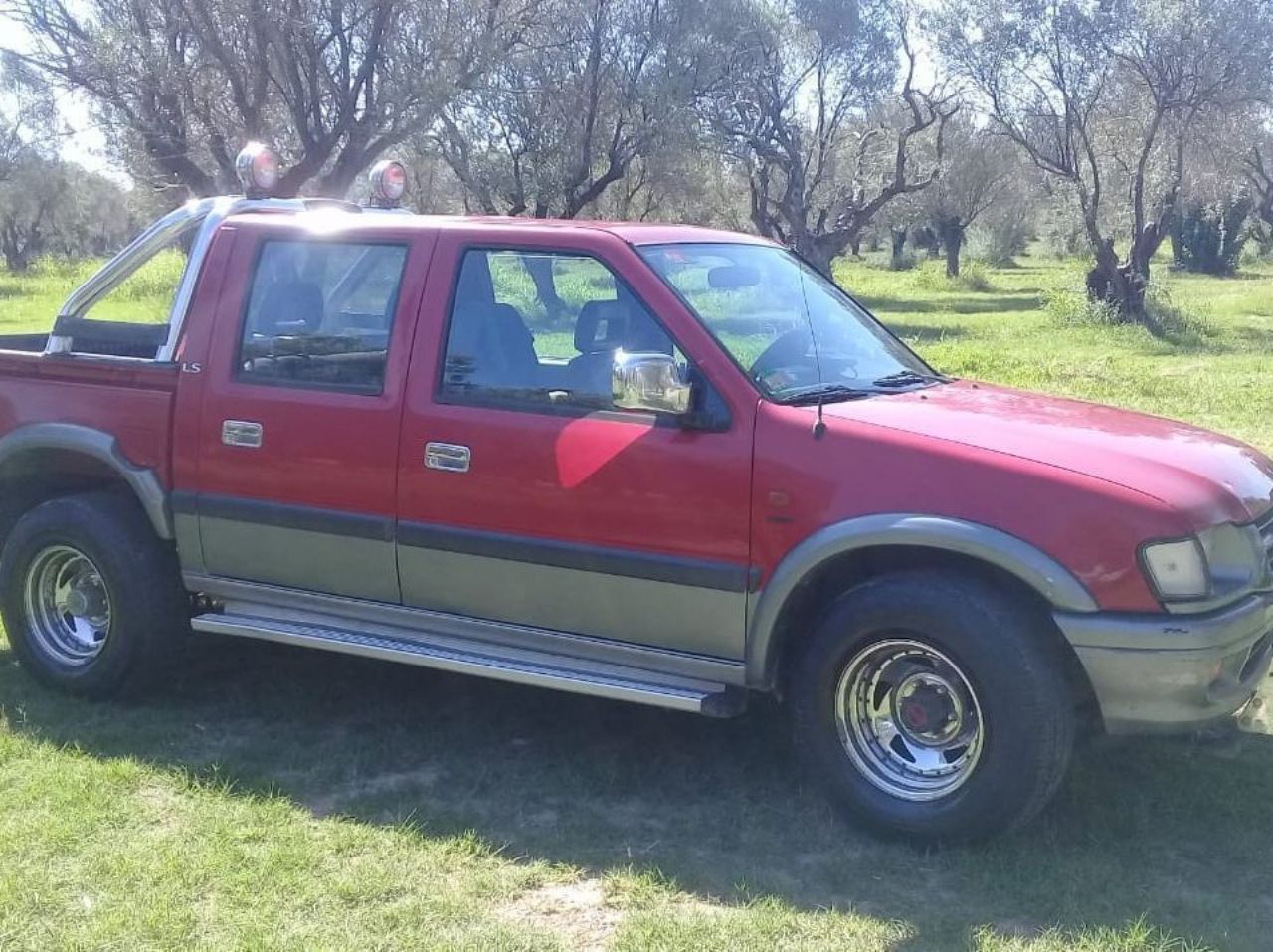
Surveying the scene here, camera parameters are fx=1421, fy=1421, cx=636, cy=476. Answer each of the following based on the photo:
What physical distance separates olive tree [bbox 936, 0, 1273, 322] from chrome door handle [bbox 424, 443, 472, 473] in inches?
804

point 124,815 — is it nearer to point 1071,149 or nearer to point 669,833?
point 669,833

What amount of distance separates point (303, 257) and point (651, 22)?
70.1 feet

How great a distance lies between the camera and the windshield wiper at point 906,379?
4.84 m

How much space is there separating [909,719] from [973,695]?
245mm

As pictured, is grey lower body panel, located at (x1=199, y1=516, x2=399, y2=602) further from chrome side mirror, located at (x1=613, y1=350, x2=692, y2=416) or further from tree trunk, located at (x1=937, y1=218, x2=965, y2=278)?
tree trunk, located at (x1=937, y1=218, x2=965, y2=278)

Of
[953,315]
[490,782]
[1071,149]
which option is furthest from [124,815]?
[953,315]

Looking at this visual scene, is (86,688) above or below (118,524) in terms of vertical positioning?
below

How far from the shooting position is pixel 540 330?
481cm

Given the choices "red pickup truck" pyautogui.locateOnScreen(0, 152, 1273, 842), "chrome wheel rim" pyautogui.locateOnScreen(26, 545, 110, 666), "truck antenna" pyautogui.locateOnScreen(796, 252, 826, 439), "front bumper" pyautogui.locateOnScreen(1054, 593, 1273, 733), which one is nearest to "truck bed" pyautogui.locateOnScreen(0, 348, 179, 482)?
"red pickup truck" pyautogui.locateOnScreen(0, 152, 1273, 842)

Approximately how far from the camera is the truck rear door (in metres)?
4.86

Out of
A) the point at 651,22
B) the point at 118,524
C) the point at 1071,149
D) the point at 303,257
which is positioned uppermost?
the point at 651,22

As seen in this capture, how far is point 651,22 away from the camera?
25266 millimetres

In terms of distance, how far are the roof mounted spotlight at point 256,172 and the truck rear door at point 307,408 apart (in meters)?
0.62

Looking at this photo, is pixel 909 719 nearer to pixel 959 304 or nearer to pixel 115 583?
pixel 115 583
